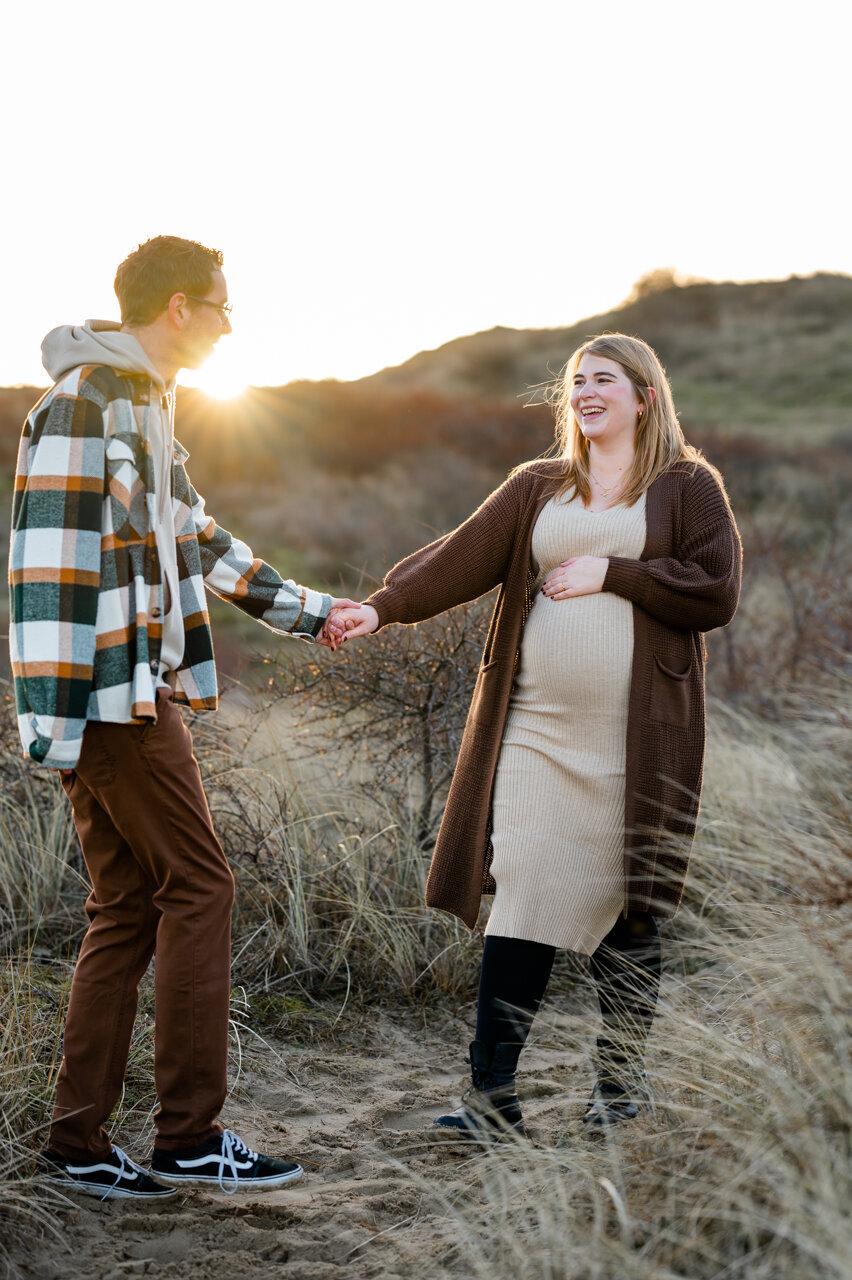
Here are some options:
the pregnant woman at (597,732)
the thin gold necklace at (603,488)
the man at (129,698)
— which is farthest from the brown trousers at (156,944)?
the thin gold necklace at (603,488)

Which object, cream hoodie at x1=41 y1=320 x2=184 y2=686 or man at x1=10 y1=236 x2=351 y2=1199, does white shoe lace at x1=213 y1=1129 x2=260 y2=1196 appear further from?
cream hoodie at x1=41 y1=320 x2=184 y2=686

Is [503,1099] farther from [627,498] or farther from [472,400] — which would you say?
[472,400]

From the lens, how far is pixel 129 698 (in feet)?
8.56

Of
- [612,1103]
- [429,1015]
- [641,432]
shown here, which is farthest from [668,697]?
[429,1015]

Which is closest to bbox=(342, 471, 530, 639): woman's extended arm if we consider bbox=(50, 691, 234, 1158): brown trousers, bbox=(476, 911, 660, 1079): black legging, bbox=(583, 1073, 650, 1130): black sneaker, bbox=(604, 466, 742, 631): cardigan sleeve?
bbox=(604, 466, 742, 631): cardigan sleeve

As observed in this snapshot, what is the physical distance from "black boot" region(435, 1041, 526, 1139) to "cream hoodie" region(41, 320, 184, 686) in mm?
1316

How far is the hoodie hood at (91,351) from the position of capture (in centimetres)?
266

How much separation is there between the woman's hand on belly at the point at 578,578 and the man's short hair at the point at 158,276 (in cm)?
120

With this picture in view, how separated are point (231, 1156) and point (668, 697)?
1.63 m

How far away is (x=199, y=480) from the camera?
2284 cm

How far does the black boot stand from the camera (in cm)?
300

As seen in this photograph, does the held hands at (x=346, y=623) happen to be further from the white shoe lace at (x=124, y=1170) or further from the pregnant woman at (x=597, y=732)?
the white shoe lace at (x=124, y=1170)

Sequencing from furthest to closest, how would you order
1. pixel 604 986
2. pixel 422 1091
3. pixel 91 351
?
pixel 422 1091 < pixel 604 986 < pixel 91 351

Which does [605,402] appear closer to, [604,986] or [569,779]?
[569,779]
